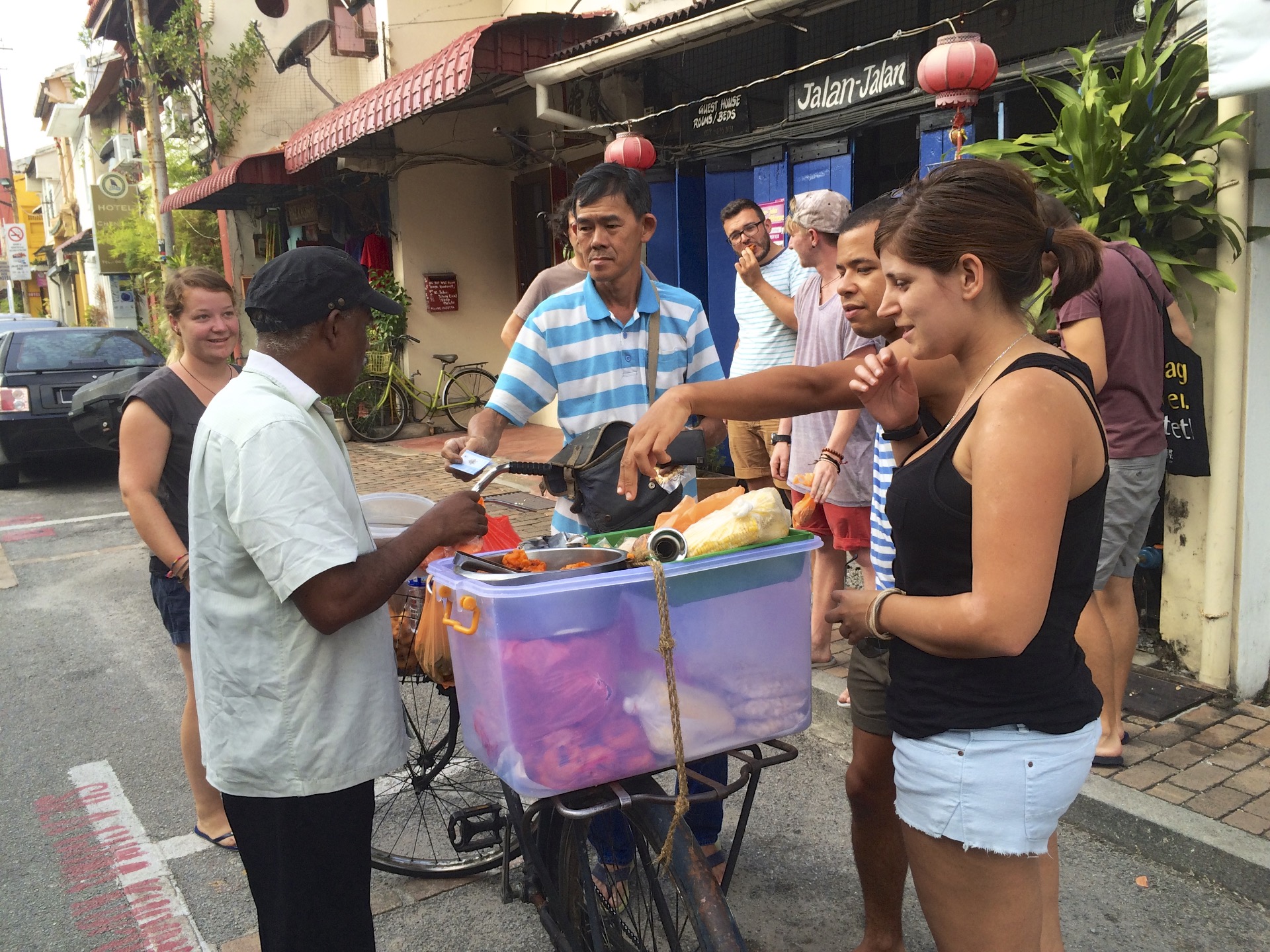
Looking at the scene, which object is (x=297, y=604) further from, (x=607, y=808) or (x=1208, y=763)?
(x=1208, y=763)

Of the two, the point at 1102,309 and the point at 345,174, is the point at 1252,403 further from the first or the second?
the point at 345,174

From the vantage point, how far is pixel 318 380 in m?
2.10

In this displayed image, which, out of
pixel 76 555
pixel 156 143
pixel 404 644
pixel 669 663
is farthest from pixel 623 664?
pixel 156 143

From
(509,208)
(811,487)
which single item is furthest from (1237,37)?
(509,208)

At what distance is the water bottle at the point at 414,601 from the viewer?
8.71ft

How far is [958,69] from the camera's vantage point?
4625 millimetres

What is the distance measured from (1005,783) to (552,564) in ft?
3.10

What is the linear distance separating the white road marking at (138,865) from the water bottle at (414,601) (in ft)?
4.06

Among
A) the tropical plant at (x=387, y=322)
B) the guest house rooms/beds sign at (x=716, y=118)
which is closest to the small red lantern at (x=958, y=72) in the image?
the guest house rooms/beds sign at (x=716, y=118)

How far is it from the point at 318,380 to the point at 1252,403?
3.70m

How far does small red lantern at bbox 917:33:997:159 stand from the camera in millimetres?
4609

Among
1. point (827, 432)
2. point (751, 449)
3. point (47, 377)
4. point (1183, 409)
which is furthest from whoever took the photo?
point (47, 377)

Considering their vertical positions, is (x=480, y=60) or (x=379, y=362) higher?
(x=480, y=60)

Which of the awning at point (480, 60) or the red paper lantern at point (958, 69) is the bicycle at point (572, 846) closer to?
the red paper lantern at point (958, 69)
